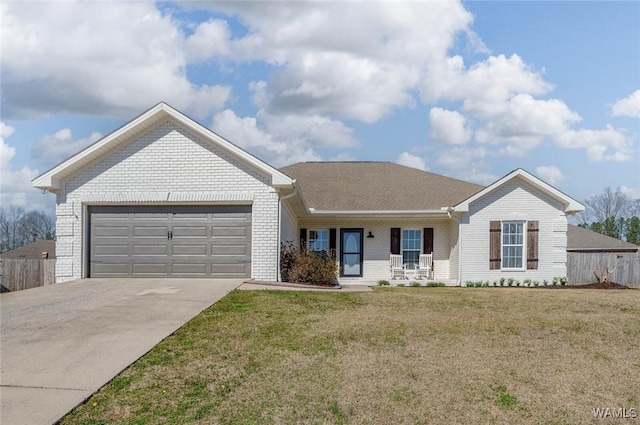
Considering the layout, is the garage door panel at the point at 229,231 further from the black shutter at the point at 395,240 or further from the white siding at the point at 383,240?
the black shutter at the point at 395,240

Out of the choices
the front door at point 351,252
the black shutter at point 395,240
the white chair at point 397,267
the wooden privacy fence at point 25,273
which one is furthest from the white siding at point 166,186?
the black shutter at point 395,240

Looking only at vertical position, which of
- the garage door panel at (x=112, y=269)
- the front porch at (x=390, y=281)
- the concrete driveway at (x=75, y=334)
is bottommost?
the front porch at (x=390, y=281)

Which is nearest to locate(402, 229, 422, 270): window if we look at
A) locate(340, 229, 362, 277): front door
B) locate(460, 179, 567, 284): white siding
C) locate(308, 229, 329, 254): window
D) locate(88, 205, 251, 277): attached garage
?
locate(340, 229, 362, 277): front door

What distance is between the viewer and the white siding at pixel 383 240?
2097cm

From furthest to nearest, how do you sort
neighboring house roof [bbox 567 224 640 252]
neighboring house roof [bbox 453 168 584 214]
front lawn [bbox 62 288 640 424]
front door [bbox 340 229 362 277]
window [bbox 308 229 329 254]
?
neighboring house roof [bbox 567 224 640 252] → window [bbox 308 229 329 254] → front door [bbox 340 229 362 277] → neighboring house roof [bbox 453 168 584 214] → front lawn [bbox 62 288 640 424]

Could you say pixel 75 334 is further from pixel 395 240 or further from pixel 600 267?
pixel 600 267

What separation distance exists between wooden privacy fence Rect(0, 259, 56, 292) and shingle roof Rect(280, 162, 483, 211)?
9.59m

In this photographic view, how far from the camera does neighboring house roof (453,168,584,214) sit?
18.8 m

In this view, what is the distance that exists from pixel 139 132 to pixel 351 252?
394 inches

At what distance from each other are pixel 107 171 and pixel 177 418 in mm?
11514

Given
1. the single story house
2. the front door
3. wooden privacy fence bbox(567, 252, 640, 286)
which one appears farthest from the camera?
wooden privacy fence bbox(567, 252, 640, 286)

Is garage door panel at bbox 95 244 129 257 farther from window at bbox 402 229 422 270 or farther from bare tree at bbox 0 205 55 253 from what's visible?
bare tree at bbox 0 205 55 253

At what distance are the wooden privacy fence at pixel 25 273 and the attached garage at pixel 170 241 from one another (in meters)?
3.03

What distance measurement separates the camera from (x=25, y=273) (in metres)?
17.0
